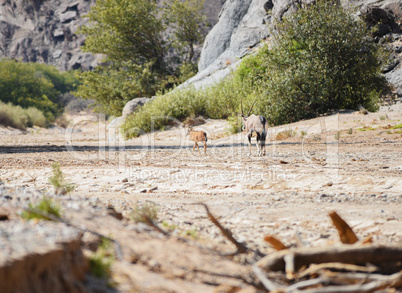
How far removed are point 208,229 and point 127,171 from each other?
167 inches

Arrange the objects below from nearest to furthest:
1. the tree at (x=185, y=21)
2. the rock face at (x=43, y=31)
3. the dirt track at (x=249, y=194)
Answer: the dirt track at (x=249, y=194), the tree at (x=185, y=21), the rock face at (x=43, y=31)

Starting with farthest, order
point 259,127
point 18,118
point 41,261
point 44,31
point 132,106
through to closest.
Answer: point 44,31 < point 18,118 < point 132,106 < point 259,127 < point 41,261

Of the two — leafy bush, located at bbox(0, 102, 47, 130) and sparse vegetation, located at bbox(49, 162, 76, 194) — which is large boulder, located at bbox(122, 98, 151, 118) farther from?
sparse vegetation, located at bbox(49, 162, 76, 194)

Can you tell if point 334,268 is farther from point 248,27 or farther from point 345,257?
point 248,27

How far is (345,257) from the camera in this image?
8.28 ft

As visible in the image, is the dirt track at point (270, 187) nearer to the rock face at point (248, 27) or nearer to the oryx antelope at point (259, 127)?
the oryx antelope at point (259, 127)

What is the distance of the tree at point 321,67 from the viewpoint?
16203mm

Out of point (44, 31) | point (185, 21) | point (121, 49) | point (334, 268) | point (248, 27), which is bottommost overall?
point (334, 268)

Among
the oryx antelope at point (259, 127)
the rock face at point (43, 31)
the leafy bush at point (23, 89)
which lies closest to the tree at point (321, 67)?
the oryx antelope at point (259, 127)

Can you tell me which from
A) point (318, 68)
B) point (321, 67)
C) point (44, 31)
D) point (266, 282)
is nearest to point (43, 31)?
point (44, 31)

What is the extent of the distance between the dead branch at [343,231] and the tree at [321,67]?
13.4 metres

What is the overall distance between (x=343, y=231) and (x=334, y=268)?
0.70 metres

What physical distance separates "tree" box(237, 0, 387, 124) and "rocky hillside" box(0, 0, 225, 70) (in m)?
62.2

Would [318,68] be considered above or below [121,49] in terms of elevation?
below
